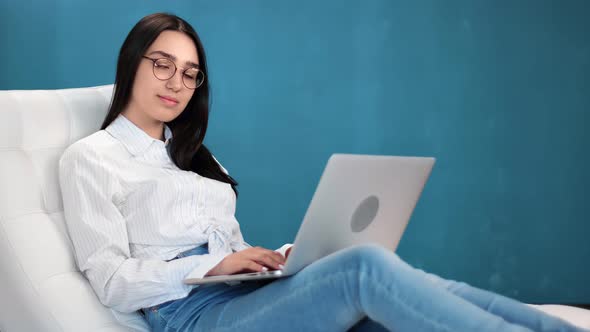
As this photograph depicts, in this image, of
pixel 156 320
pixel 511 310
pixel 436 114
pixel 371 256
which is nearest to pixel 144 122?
pixel 156 320

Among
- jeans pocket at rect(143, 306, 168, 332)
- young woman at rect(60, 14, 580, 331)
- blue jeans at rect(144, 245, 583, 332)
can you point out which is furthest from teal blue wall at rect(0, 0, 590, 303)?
blue jeans at rect(144, 245, 583, 332)

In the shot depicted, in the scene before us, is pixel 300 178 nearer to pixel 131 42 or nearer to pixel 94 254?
pixel 131 42

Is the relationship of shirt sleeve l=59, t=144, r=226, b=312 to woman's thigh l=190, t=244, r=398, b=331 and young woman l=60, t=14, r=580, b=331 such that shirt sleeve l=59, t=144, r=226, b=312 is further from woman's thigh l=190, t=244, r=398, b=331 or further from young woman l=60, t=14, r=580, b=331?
woman's thigh l=190, t=244, r=398, b=331

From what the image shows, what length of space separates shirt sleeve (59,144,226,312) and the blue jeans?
0.30 feet

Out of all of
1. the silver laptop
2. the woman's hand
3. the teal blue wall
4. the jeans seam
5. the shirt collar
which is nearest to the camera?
the jeans seam

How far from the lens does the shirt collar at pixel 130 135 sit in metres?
1.90

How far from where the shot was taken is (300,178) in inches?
136

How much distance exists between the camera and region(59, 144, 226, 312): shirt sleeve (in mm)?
1636

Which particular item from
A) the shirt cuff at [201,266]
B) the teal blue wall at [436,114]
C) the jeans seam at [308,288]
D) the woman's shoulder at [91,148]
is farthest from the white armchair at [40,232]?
the teal blue wall at [436,114]

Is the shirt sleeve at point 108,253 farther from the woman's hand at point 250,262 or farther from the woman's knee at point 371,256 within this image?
the woman's knee at point 371,256

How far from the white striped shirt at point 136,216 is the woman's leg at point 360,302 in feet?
0.72

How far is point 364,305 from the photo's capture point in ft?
4.49

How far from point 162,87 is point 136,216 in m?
0.35

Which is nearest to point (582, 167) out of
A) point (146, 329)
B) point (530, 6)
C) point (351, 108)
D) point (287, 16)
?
point (530, 6)
